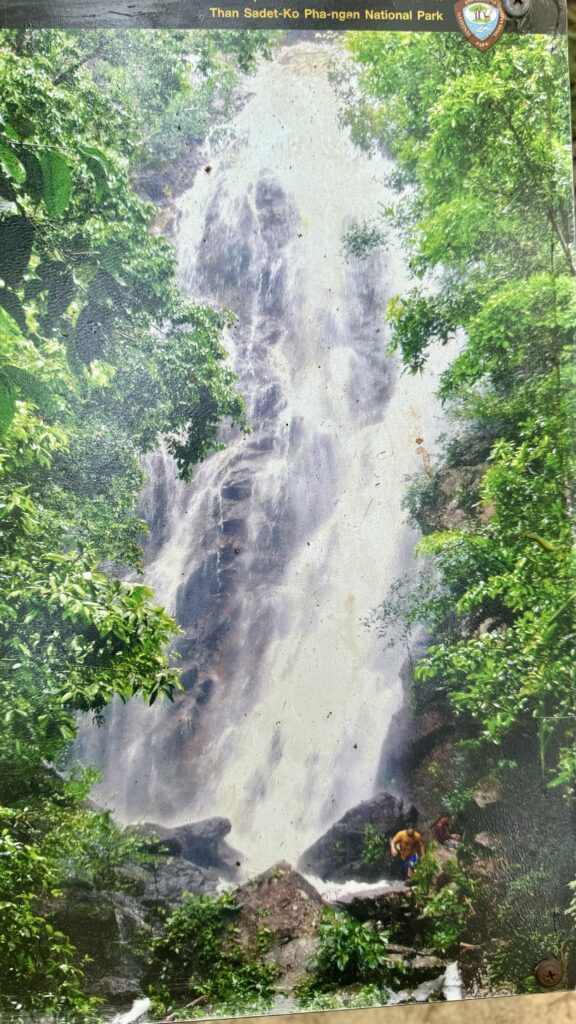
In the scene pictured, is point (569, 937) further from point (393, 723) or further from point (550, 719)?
point (393, 723)

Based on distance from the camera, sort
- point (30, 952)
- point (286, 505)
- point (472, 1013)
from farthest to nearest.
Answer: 1. point (286, 505)
2. point (472, 1013)
3. point (30, 952)

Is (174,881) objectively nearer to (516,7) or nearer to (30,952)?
(30,952)

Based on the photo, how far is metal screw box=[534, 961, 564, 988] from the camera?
235cm

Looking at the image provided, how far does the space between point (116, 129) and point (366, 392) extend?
1.12m

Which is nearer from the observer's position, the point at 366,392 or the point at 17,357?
the point at 17,357

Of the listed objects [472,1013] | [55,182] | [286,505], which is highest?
[55,182]

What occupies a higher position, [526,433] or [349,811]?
[526,433]

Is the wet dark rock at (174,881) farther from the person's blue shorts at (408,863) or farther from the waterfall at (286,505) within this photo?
the person's blue shorts at (408,863)

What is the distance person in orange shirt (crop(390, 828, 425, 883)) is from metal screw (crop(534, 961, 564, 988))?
50cm

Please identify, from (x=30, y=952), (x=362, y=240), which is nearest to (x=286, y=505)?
(x=362, y=240)

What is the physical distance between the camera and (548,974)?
7.72ft

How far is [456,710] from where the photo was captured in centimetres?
240

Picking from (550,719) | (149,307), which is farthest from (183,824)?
(149,307)

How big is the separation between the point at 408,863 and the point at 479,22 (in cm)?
264
